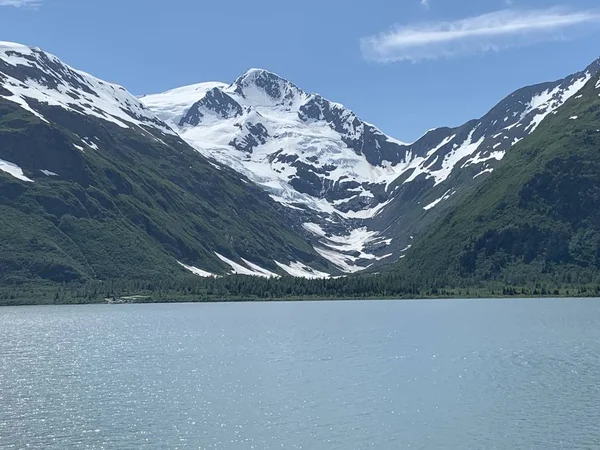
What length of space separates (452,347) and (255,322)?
75.9 metres

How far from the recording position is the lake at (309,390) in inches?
2719

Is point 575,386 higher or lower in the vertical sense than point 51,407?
higher

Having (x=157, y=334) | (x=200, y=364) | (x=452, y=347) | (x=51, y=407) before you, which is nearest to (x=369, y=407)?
(x=51, y=407)

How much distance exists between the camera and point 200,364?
116062mm

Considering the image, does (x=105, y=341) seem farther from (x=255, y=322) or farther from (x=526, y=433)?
(x=526, y=433)

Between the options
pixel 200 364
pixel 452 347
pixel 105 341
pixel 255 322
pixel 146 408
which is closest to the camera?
pixel 146 408

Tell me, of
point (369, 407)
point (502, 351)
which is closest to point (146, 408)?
point (369, 407)

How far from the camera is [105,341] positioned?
151 metres

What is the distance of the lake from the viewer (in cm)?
6906

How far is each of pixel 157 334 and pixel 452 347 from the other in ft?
212

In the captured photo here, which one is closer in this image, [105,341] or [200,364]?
[200,364]

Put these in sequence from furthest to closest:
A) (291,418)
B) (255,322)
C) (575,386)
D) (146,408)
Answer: (255,322)
(575,386)
(146,408)
(291,418)

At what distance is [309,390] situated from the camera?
9069 cm

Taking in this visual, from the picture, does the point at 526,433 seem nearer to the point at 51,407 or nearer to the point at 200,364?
the point at 51,407
